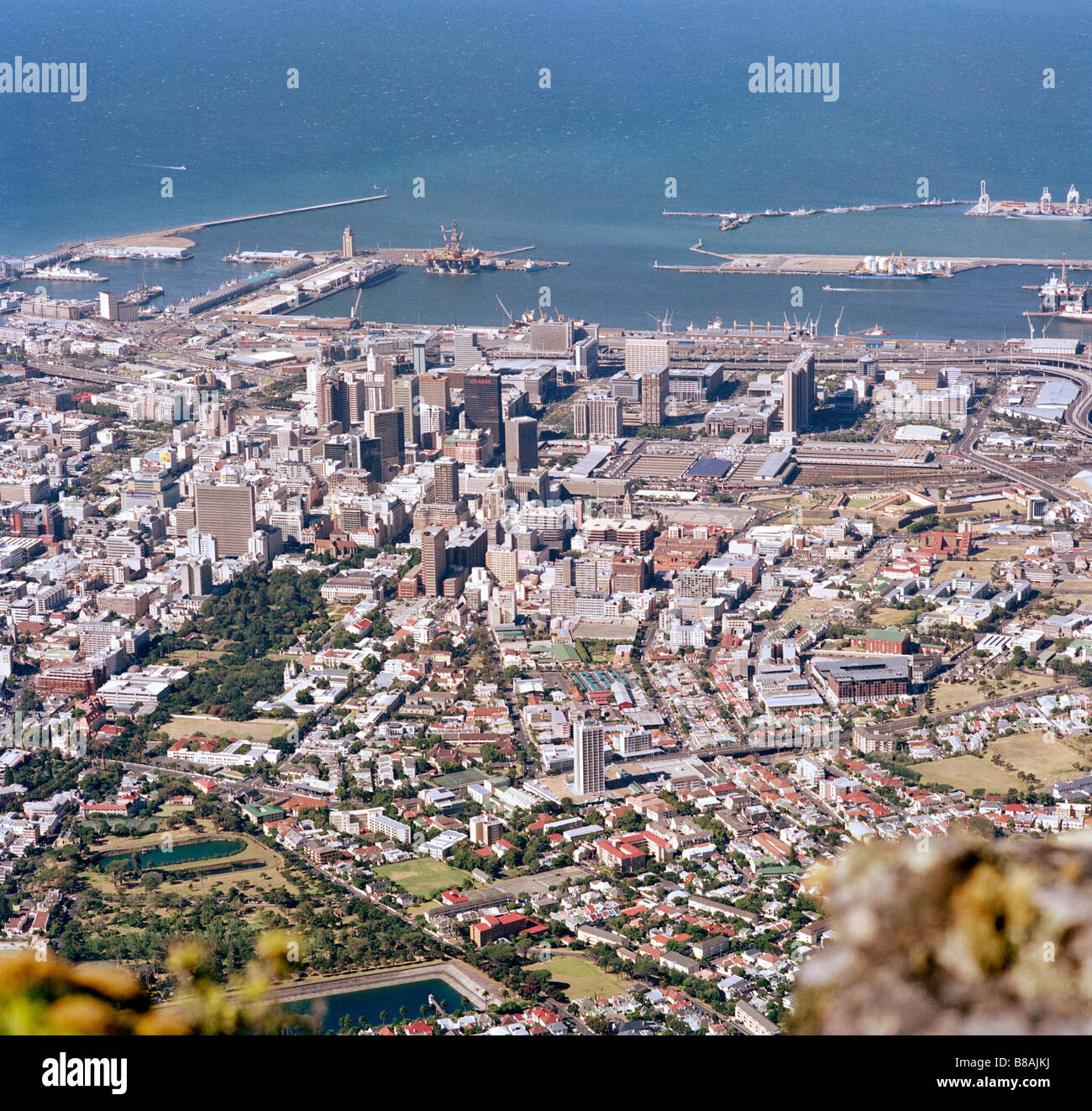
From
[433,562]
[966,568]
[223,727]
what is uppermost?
[433,562]

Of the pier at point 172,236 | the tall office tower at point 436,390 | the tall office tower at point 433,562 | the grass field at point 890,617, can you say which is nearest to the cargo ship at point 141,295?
the pier at point 172,236

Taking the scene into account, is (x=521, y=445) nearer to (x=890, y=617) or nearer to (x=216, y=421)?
(x=216, y=421)

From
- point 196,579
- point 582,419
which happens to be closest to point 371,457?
point 582,419

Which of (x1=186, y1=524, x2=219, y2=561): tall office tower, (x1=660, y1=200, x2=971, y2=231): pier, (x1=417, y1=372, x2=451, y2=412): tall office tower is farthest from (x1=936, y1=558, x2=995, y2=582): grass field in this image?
(x1=660, y1=200, x2=971, y2=231): pier

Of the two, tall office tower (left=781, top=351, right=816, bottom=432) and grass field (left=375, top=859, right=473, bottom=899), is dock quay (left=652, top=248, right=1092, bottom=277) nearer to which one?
tall office tower (left=781, top=351, right=816, bottom=432)

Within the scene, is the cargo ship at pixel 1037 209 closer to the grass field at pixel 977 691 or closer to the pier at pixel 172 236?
the pier at pixel 172 236

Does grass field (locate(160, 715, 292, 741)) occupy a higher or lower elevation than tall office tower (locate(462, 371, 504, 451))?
lower
